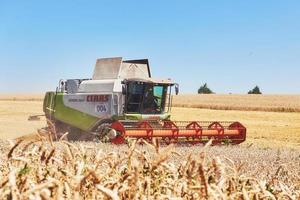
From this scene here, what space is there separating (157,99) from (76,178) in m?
18.2

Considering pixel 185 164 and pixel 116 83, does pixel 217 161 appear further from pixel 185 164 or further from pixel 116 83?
pixel 116 83

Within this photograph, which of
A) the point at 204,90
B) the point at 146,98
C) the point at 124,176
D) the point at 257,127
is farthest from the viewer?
the point at 204,90

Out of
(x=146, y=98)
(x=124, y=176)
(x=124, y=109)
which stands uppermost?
(x=146, y=98)

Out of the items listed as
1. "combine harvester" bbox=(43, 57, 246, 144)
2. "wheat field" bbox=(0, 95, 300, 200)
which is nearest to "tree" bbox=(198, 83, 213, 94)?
"combine harvester" bbox=(43, 57, 246, 144)

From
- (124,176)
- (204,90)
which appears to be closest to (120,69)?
(124,176)

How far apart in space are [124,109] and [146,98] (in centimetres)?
94

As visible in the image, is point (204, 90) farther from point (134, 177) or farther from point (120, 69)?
point (134, 177)

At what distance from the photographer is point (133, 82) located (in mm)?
19125

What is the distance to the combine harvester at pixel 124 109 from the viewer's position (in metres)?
18.3

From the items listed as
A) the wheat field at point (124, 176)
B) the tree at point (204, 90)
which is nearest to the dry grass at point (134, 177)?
the wheat field at point (124, 176)

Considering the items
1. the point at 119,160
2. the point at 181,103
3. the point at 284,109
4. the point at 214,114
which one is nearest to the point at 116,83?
the point at 119,160

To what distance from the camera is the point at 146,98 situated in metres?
19.6

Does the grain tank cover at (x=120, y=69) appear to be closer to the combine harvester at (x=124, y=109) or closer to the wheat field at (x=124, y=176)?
the combine harvester at (x=124, y=109)

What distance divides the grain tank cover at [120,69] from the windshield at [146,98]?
1.44 m
